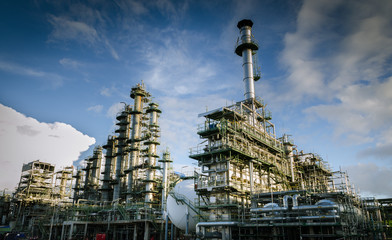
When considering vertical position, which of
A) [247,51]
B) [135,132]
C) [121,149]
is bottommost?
[121,149]

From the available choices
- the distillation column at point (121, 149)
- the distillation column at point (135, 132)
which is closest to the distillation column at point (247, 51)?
the distillation column at point (135, 132)

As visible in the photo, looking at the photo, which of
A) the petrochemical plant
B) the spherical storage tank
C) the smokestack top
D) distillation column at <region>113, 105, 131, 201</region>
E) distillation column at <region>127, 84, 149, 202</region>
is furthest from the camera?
distillation column at <region>113, 105, 131, 201</region>

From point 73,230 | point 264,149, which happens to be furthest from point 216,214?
point 73,230

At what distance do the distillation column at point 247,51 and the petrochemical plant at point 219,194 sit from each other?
169mm

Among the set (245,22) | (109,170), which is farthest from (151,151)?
(245,22)

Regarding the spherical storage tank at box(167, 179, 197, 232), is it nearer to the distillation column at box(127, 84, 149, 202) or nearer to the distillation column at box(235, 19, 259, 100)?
the distillation column at box(235, 19, 259, 100)

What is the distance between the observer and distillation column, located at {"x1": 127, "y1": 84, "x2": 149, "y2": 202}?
5397cm

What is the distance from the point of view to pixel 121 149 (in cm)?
6138

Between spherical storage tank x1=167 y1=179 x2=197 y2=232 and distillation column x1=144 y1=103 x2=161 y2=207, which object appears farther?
distillation column x1=144 y1=103 x2=161 y2=207

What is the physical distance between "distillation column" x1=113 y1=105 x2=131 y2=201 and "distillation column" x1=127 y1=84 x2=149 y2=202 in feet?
9.23

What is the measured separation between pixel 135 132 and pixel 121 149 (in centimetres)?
595

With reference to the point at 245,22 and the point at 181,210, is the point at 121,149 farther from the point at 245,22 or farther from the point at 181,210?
the point at 245,22

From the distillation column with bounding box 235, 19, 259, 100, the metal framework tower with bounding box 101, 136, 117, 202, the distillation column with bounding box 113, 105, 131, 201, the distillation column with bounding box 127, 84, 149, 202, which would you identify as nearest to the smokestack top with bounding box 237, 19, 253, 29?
the distillation column with bounding box 235, 19, 259, 100

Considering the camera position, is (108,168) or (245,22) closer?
(245,22)
